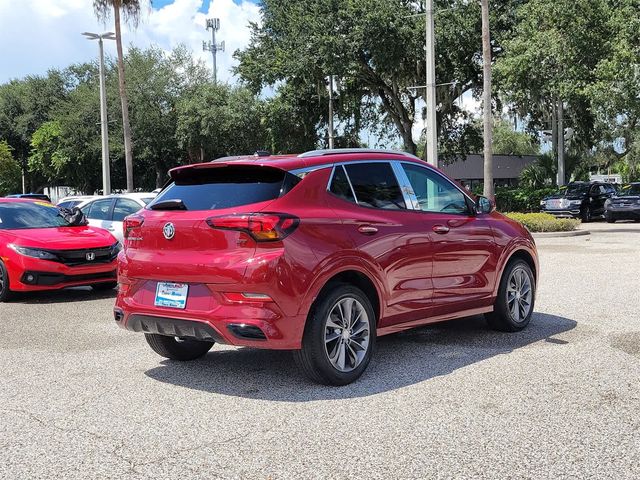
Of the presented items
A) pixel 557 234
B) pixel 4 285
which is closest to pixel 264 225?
pixel 4 285

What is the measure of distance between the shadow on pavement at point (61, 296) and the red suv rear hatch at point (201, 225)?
17.2ft

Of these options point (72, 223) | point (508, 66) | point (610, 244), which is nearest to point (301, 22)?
point (508, 66)

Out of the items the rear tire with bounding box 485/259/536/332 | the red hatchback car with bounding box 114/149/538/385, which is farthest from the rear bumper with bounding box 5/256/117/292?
the rear tire with bounding box 485/259/536/332

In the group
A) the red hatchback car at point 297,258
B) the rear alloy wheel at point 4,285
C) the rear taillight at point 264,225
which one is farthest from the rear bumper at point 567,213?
the rear taillight at point 264,225

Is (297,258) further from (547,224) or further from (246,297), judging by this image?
(547,224)

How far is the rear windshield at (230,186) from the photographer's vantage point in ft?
17.7

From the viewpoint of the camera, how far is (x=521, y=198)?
3372 centimetres

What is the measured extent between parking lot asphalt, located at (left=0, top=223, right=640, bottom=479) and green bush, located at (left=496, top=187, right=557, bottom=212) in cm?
2603

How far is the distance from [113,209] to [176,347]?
25.1ft

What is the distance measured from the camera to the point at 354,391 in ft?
17.9

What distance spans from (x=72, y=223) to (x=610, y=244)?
43.1ft

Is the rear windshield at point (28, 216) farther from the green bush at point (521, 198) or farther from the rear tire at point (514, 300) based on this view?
the green bush at point (521, 198)

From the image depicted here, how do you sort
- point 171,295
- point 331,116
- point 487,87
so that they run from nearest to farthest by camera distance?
point 171,295 < point 487,87 < point 331,116

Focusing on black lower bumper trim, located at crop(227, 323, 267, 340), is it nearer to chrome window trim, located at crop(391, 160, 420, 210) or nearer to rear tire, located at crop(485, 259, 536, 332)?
chrome window trim, located at crop(391, 160, 420, 210)
